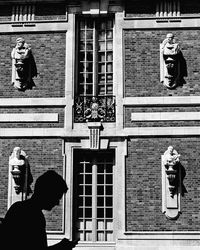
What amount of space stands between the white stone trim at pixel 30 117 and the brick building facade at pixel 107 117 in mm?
26

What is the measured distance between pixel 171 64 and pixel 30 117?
3917mm

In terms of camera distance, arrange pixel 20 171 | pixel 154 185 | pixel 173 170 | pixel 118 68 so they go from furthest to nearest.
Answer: pixel 118 68, pixel 20 171, pixel 154 185, pixel 173 170

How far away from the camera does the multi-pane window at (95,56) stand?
13.3 m

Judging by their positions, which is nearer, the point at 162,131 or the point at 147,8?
the point at 162,131

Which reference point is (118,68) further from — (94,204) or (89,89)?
(94,204)

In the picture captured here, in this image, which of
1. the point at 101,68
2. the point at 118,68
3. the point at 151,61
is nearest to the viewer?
the point at 151,61

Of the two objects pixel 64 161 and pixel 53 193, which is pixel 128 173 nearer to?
pixel 64 161

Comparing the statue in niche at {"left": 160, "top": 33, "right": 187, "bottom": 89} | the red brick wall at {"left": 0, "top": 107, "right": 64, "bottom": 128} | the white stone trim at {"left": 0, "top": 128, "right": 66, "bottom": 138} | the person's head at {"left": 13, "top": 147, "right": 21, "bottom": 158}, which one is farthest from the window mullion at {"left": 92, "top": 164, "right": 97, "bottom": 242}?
the statue in niche at {"left": 160, "top": 33, "right": 187, "bottom": 89}

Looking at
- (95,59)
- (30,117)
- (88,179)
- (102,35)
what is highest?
(102,35)

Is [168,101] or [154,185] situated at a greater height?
[168,101]

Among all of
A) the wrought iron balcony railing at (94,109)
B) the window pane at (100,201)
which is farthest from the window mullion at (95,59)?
the window pane at (100,201)

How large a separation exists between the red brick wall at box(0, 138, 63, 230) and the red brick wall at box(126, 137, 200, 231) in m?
1.84

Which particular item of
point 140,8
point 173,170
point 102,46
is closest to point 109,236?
point 173,170

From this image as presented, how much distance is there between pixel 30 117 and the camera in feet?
42.1
